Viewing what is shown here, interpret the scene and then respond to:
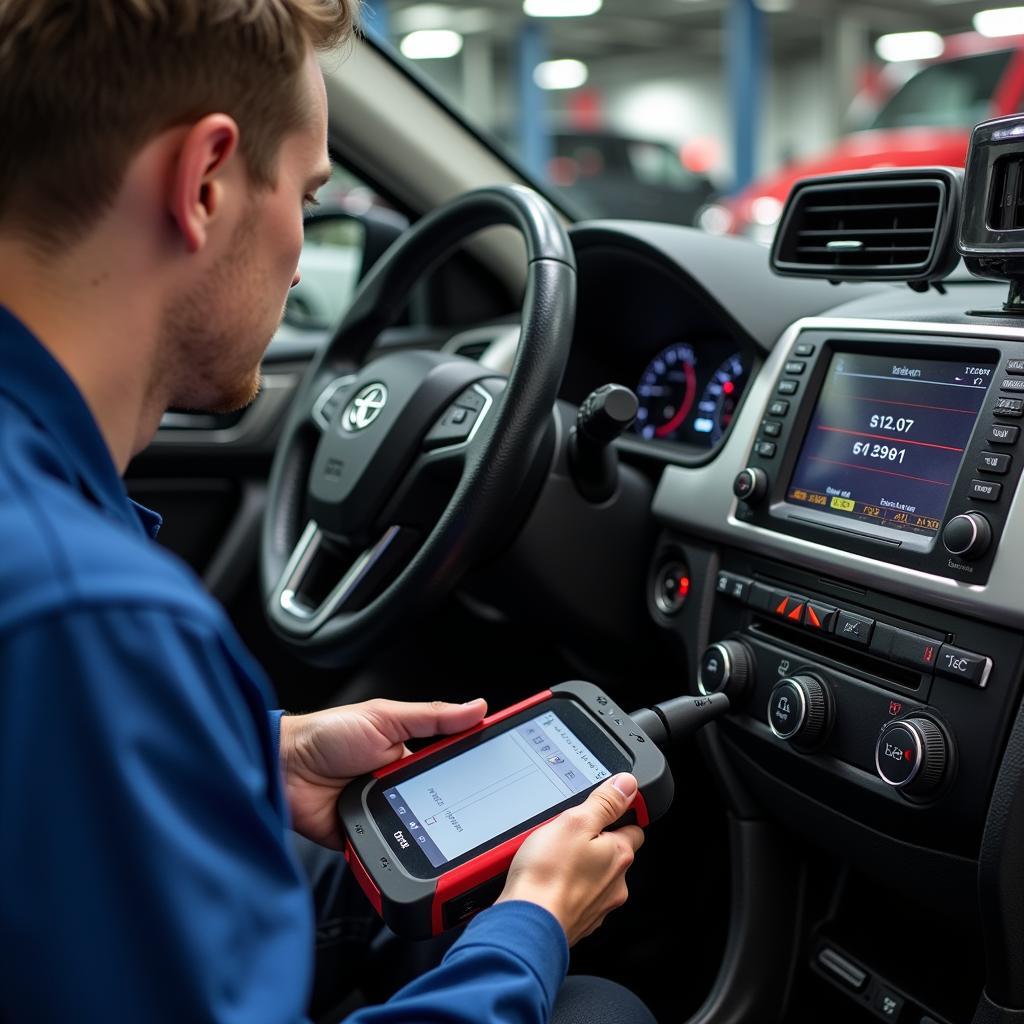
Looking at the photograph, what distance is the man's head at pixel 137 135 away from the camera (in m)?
0.65

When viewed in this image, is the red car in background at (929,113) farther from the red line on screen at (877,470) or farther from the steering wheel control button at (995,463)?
the steering wheel control button at (995,463)

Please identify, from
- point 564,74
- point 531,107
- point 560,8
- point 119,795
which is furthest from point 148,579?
point 564,74

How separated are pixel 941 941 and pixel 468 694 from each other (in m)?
0.73

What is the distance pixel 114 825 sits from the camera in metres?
0.51

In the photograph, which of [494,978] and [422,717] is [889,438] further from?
[494,978]

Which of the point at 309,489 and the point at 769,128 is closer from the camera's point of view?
the point at 309,489

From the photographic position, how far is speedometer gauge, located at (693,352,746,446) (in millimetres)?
1476

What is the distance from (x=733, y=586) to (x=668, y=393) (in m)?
0.42

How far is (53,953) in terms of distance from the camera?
0.51 m

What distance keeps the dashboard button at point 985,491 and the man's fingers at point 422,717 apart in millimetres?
478

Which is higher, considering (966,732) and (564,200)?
(564,200)

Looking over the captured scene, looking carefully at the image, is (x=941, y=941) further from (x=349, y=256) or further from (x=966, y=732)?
(x=349, y=256)

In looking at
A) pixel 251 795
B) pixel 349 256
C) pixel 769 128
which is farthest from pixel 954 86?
pixel 769 128

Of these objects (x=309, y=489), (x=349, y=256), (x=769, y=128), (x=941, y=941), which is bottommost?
(x=941, y=941)
